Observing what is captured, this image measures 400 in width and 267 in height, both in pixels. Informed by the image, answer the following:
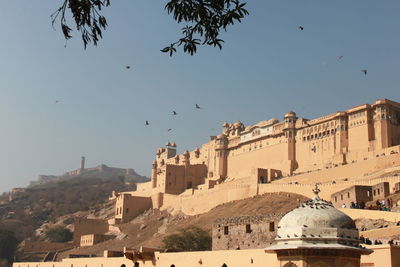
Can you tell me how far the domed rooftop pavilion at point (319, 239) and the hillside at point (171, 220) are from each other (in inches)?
1168

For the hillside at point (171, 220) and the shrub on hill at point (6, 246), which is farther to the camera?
the shrub on hill at point (6, 246)

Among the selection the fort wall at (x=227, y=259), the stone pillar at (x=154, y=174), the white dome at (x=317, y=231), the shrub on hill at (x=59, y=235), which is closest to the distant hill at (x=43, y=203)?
the shrub on hill at (x=59, y=235)

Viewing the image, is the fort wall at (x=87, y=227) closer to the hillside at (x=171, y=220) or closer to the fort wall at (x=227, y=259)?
the hillside at (x=171, y=220)

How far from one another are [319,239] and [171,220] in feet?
154

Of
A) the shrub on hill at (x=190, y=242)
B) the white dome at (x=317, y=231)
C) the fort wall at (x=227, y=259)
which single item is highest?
the shrub on hill at (x=190, y=242)

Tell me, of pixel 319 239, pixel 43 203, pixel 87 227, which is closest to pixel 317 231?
pixel 319 239

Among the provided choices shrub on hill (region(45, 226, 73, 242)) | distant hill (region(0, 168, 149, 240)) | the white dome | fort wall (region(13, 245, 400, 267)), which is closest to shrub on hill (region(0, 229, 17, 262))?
shrub on hill (region(45, 226, 73, 242))

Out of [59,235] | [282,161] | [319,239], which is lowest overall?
[319,239]

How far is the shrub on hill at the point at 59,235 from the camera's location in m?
59.7

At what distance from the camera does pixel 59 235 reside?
60.1 metres

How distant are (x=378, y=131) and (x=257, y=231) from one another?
2525 centimetres

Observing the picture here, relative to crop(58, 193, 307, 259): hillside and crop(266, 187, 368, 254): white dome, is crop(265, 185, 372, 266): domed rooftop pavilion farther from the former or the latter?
crop(58, 193, 307, 259): hillside

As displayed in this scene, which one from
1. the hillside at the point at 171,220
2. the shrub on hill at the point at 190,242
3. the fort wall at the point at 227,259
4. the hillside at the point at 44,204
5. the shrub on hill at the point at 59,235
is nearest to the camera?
the fort wall at the point at 227,259

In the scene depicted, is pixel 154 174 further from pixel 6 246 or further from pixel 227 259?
pixel 227 259
